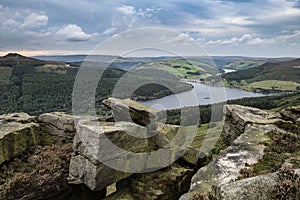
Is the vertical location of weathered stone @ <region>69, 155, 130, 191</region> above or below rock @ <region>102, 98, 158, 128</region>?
below

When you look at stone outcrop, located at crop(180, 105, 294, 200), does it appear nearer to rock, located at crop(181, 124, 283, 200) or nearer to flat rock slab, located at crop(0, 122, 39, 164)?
rock, located at crop(181, 124, 283, 200)

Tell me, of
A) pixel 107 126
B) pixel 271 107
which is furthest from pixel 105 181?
pixel 271 107

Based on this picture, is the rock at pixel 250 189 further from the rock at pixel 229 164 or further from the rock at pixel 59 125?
the rock at pixel 59 125

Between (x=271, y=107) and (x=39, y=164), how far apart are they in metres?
159

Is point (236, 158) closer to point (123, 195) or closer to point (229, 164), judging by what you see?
point (229, 164)

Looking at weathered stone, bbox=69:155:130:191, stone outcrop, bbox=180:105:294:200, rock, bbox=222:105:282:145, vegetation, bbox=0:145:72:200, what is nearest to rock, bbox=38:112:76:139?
vegetation, bbox=0:145:72:200

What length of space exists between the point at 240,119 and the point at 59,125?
12.5 meters

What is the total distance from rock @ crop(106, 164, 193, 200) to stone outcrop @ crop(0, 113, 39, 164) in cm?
643

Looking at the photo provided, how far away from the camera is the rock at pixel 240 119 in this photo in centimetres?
1727

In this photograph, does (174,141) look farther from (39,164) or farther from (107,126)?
(39,164)

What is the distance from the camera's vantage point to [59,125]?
1995 centimetres

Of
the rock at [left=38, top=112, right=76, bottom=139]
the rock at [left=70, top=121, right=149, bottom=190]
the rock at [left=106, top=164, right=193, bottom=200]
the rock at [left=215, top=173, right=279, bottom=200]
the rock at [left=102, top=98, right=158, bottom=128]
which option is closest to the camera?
the rock at [left=215, top=173, right=279, bottom=200]

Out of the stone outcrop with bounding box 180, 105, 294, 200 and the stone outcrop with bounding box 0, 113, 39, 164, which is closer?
the stone outcrop with bounding box 180, 105, 294, 200

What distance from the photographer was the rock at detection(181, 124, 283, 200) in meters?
10.1
